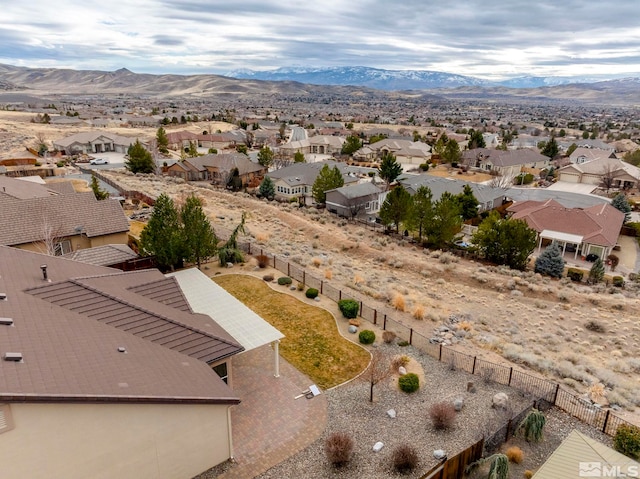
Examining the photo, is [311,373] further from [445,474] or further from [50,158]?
[50,158]

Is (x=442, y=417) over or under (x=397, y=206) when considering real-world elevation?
under

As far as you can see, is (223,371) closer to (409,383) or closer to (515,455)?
(409,383)

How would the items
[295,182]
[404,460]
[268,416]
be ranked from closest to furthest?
[404,460] < [268,416] < [295,182]

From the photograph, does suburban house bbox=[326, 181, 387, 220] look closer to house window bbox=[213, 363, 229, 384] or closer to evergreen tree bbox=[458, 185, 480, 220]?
evergreen tree bbox=[458, 185, 480, 220]

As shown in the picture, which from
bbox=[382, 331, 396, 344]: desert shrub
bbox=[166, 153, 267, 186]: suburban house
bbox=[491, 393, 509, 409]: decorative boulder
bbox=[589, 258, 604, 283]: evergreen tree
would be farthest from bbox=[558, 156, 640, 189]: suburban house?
bbox=[491, 393, 509, 409]: decorative boulder

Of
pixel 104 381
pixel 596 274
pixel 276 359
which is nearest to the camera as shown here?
pixel 104 381

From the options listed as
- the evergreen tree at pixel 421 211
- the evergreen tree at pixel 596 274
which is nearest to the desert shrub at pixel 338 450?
the evergreen tree at pixel 421 211

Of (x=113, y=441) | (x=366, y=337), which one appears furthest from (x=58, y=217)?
(x=113, y=441)

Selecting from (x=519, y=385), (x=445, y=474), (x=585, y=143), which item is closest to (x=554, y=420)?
(x=519, y=385)
